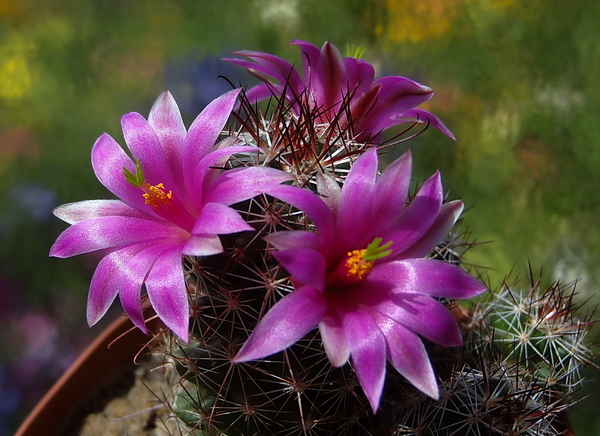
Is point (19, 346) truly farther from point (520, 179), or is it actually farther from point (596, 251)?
point (596, 251)

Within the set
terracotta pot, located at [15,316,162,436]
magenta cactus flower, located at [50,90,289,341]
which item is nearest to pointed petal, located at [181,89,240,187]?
magenta cactus flower, located at [50,90,289,341]

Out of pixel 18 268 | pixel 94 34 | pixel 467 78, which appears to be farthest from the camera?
pixel 467 78

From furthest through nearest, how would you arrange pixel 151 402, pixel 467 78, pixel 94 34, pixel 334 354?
pixel 467 78
pixel 94 34
pixel 151 402
pixel 334 354

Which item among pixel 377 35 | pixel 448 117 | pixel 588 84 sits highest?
pixel 377 35

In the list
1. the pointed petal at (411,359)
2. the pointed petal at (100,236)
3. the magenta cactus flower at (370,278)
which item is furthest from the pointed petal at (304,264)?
the pointed petal at (100,236)

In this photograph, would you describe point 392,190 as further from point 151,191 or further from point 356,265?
point 151,191

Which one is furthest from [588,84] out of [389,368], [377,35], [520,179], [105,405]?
[105,405]

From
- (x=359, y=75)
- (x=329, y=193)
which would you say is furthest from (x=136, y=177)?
(x=359, y=75)

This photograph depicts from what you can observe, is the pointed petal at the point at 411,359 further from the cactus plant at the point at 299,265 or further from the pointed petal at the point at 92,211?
the pointed petal at the point at 92,211
